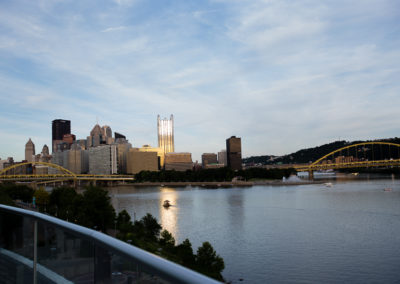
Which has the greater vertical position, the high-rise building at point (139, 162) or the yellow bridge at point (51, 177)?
the high-rise building at point (139, 162)

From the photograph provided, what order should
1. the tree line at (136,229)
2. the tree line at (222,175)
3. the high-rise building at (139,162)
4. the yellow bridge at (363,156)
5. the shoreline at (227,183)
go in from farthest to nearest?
the high-rise building at (139,162)
the tree line at (222,175)
the yellow bridge at (363,156)
the shoreline at (227,183)
the tree line at (136,229)

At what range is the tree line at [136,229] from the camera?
19203mm

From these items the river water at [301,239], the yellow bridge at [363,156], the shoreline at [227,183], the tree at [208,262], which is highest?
the yellow bridge at [363,156]

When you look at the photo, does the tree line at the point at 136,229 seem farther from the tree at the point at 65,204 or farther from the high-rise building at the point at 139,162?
the high-rise building at the point at 139,162

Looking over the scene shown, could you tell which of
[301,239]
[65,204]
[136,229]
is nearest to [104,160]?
[65,204]

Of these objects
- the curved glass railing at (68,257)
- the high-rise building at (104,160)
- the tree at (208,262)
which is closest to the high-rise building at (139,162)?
the high-rise building at (104,160)

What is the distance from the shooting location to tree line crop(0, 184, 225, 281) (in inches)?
756

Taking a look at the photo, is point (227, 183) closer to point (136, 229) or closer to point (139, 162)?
point (139, 162)

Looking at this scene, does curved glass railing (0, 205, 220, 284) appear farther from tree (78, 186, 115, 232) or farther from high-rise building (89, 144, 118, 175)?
high-rise building (89, 144, 118, 175)

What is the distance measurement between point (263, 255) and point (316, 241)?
18.1ft

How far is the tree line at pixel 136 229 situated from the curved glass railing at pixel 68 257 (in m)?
12.2

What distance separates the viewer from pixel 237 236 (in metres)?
28.8

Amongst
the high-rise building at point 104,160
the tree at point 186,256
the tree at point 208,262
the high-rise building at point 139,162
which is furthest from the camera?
the high-rise building at point 104,160

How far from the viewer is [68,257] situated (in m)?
2.16
